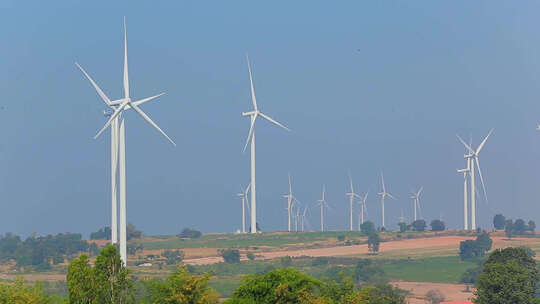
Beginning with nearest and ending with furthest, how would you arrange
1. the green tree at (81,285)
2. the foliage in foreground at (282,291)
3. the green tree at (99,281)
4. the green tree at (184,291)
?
the green tree at (81,285)
the green tree at (99,281)
the green tree at (184,291)
the foliage in foreground at (282,291)

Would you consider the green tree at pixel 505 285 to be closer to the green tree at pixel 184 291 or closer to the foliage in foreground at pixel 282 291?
the foliage in foreground at pixel 282 291

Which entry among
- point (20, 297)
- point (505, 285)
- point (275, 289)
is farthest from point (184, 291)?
point (505, 285)

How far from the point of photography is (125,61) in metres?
159

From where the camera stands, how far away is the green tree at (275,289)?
86875 millimetres

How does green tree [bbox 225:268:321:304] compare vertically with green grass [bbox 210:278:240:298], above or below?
→ above

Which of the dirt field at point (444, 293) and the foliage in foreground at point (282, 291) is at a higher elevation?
the foliage in foreground at point (282, 291)

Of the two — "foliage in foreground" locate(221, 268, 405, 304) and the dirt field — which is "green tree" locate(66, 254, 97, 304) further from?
the dirt field

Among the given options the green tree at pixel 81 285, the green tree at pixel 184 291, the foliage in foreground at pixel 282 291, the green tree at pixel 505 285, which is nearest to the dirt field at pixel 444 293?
the green tree at pixel 505 285

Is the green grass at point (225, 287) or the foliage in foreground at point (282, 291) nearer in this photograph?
the foliage in foreground at point (282, 291)

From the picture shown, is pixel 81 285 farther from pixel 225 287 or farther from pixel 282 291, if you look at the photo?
pixel 225 287

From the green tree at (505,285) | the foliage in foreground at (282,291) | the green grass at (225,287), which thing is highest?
the foliage in foreground at (282,291)

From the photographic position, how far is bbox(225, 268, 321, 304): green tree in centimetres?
8688

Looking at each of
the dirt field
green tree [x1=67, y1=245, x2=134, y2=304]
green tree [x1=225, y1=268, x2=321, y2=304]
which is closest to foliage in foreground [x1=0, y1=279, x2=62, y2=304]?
green tree [x1=67, y1=245, x2=134, y2=304]

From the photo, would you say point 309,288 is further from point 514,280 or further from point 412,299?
point 412,299
